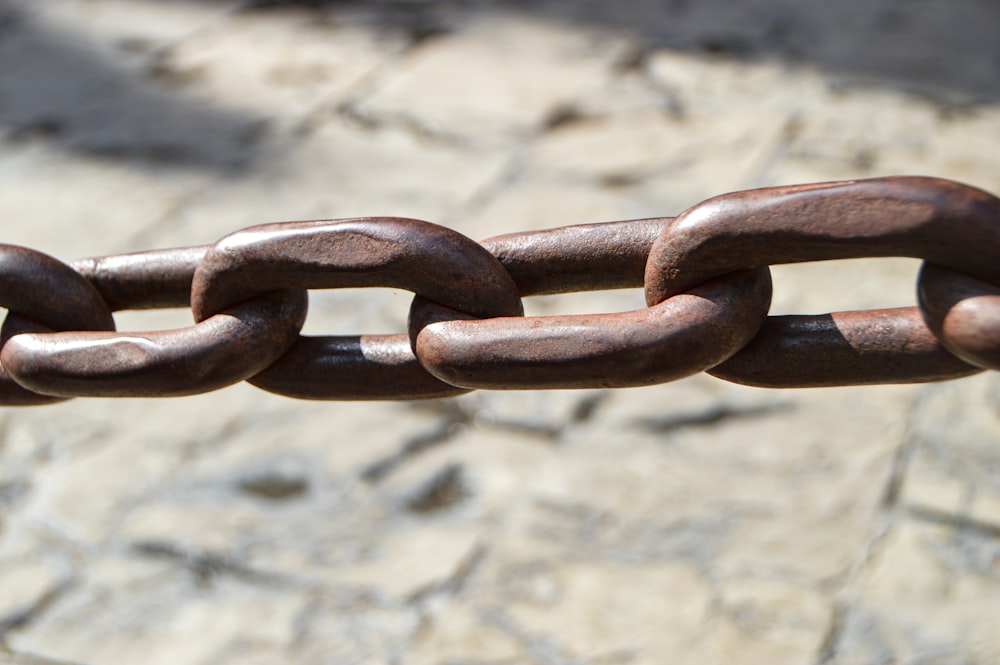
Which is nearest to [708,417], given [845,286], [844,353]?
[845,286]

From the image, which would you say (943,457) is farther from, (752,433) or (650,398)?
(650,398)

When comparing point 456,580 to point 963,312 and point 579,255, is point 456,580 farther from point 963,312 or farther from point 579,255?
point 963,312

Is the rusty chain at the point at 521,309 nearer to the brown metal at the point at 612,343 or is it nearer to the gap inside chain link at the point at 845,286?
the brown metal at the point at 612,343

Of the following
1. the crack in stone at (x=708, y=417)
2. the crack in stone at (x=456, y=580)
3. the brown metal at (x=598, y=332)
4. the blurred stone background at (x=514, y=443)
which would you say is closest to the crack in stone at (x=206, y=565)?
the blurred stone background at (x=514, y=443)

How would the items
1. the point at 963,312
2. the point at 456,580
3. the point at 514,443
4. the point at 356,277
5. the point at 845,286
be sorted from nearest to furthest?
1. the point at 963,312
2. the point at 356,277
3. the point at 456,580
4. the point at 514,443
5. the point at 845,286

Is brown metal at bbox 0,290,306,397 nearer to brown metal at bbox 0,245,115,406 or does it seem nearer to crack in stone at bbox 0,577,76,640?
brown metal at bbox 0,245,115,406

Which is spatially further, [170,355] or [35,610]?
→ [35,610]

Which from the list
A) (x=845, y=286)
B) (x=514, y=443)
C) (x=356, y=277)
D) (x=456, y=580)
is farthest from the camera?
(x=845, y=286)

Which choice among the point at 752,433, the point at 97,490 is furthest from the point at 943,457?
the point at 97,490
